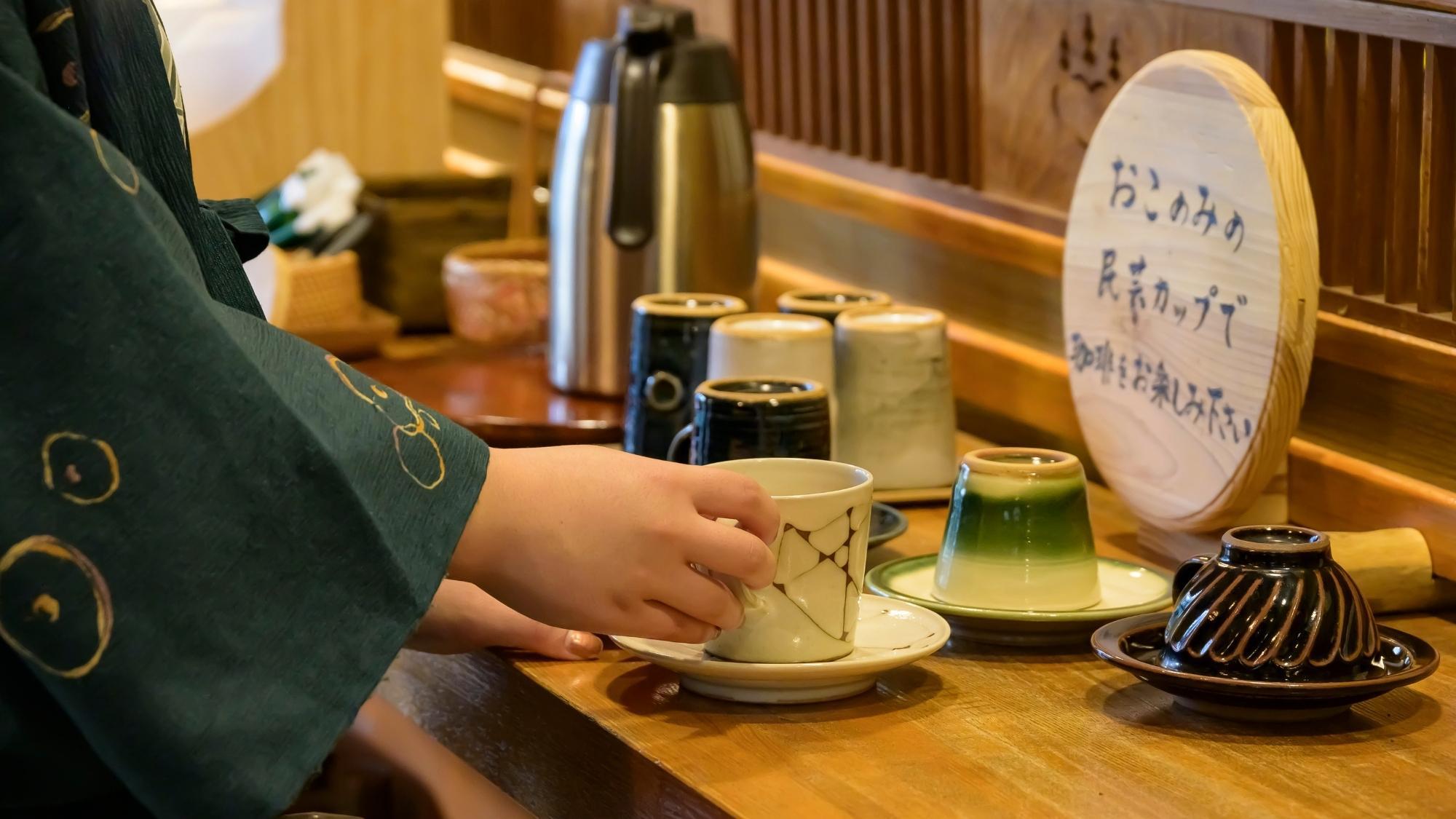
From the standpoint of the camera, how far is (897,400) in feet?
4.23

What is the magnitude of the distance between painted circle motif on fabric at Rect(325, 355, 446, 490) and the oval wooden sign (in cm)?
53

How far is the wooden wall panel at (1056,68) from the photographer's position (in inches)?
51.0

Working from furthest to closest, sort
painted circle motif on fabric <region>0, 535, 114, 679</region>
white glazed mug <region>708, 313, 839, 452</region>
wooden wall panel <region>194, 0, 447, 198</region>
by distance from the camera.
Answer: wooden wall panel <region>194, 0, 447, 198</region> → white glazed mug <region>708, 313, 839, 452</region> → painted circle motif on fabric <region>0, 535, 114, 679</region>

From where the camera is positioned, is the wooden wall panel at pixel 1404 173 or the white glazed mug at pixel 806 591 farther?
the wooden wall panel at pixel 1404 173

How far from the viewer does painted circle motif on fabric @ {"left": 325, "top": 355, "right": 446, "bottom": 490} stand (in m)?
0.82

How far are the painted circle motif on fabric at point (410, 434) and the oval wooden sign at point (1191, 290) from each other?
53 cm

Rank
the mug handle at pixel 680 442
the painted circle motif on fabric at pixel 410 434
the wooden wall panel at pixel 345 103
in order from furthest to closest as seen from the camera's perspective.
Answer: the wooden wall panel at pixel 345 103, the mug handle at pixel 680 442, the painted circle motif on fabric at pixel 410 434

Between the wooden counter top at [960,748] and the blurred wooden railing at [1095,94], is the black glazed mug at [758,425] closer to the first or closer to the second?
the wooden counter top at [960,748]

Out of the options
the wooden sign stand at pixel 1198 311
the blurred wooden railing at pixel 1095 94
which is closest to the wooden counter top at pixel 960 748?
the wooden sign stand at pixel 1198 311

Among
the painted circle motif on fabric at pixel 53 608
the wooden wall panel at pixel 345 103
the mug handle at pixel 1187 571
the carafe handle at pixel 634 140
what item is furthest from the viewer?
the wooden wall panel at pixel 345 103

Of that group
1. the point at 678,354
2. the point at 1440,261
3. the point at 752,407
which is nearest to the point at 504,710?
the point at 752,407

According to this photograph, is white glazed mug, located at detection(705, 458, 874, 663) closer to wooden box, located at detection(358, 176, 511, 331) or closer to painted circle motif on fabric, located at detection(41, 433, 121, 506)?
painted circle motif on fabric, located at detection(41, 433, 121, 506)

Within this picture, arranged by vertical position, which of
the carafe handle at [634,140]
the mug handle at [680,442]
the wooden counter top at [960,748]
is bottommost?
the wooden counter top at [960,748]

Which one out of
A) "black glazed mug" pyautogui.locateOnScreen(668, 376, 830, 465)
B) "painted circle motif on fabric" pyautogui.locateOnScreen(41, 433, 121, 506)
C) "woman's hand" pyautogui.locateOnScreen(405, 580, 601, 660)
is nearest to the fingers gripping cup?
"black glazed mug" pyautogui.locateOnScreen(668, 376, 830, 465)
